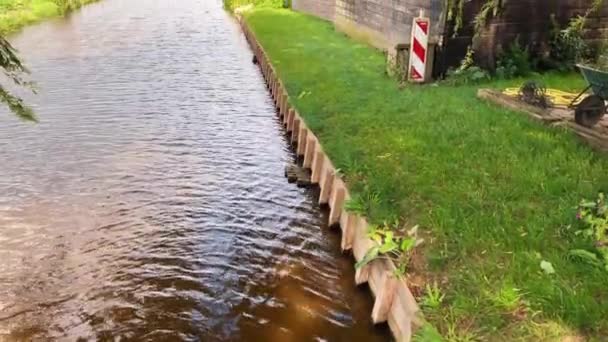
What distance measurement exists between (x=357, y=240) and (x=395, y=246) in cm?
117

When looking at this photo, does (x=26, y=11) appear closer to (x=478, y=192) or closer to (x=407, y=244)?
(x=478, y=192)

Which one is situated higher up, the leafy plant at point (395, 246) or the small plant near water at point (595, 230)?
the small plant near water at point (595, 230)

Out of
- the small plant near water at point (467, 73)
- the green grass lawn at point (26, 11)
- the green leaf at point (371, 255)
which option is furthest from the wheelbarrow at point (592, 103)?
the green grass lawn at point (26, 11)

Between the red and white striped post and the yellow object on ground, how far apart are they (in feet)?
5.61

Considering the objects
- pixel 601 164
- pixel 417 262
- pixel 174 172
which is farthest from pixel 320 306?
pixel 174 172

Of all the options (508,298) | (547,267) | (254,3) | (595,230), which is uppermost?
(254,3)

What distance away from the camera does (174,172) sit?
9781 millimetres

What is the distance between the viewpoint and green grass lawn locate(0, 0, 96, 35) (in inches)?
1032

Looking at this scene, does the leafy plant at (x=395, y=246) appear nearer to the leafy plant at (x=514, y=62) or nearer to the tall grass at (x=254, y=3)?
the leafy plant at (x=514, y=62)

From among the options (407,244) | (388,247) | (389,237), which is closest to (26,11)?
(389,237)

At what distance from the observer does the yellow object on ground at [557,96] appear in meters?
9.22

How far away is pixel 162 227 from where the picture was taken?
7.79m

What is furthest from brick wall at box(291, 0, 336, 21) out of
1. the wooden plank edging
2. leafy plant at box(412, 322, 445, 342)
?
leafy plant at box(412, 322, 445, 342)

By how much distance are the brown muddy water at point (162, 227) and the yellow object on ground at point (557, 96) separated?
413cm
